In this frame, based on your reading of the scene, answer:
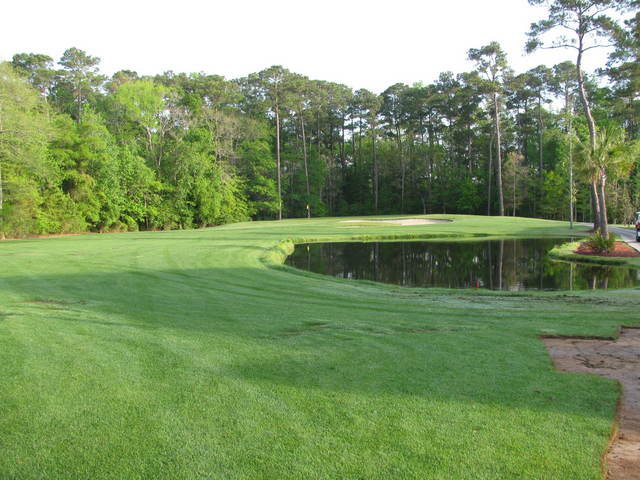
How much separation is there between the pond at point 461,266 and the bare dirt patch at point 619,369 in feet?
29.1

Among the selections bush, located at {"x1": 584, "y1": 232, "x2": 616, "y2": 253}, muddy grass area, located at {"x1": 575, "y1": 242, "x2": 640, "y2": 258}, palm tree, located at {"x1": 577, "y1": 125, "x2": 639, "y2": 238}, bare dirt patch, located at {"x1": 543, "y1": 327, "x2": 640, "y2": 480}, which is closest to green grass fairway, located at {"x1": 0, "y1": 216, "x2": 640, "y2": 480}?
bare dirt patch, located at {"x1": 543, "y1": 327, "x2": 640, "y2": 480}

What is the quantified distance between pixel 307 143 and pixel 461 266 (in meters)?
57.0

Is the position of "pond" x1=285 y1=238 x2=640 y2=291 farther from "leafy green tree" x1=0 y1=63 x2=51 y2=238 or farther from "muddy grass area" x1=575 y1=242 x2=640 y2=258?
"leafy green tree" x1=0 y1=63 x2=51 y2=238

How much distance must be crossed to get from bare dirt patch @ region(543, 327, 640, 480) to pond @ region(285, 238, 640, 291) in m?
8.88

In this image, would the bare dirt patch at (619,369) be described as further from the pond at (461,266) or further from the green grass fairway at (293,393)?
the pond at (461,266)

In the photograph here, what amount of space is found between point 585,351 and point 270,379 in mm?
4082

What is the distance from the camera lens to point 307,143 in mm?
74000

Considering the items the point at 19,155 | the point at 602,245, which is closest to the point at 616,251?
the point at 602,245

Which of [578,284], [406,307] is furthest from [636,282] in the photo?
[406,307]

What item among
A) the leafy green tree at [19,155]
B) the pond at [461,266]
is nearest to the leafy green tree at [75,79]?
the leafy green tree at [19,155]

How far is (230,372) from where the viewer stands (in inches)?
197

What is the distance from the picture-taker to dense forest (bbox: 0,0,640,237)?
3022 cm

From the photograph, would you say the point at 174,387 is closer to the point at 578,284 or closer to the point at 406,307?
the point at 406,307

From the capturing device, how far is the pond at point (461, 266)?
52.5 ft
